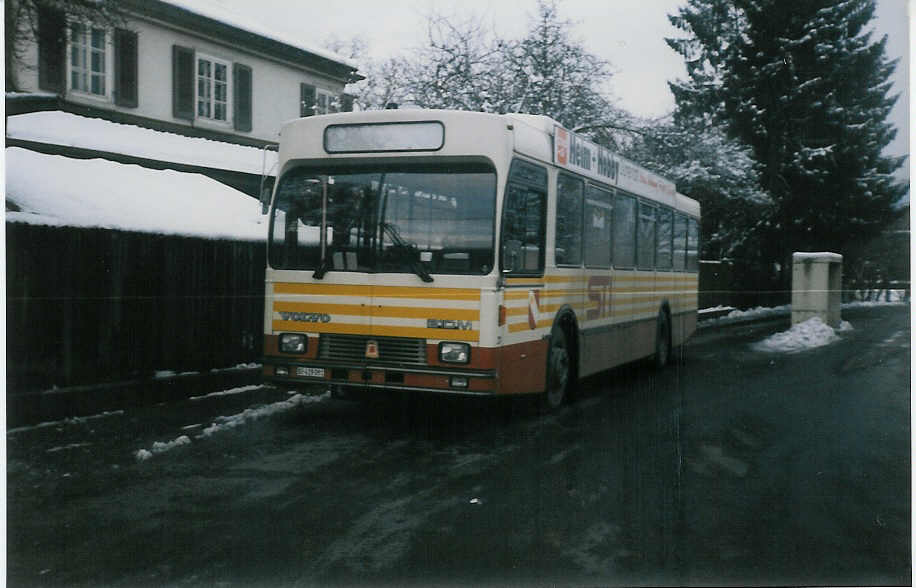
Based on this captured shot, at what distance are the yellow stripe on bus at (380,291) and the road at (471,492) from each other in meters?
1.25

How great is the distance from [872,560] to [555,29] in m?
8.75

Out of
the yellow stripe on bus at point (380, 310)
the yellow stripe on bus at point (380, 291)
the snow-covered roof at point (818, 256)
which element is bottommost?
the yellow stripe on bus at point (380, 310)

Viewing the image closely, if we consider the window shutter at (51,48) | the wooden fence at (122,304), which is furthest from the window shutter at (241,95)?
the window shutter at (51,48)

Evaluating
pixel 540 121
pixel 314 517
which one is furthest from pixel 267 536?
pixel 540 121

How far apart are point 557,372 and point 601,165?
265cm

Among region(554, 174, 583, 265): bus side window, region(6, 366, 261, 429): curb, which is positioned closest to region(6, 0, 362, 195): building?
region(6, 366, 261, 429): curb

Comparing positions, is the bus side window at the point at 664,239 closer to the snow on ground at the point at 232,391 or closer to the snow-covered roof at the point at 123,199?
the snow-covered roof at the point at 123,199

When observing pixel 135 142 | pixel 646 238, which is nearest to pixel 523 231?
pixel 646 238

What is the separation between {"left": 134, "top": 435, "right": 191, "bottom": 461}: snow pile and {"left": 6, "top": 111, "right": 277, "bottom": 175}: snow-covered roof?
3913 mm

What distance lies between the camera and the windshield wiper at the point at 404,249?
8.41m

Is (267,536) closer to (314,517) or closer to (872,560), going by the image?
(314,517)

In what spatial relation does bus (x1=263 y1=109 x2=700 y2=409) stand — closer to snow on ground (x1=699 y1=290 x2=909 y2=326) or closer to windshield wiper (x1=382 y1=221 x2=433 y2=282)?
Result: windshield wiper (x1=382 y1=221 x2=433 y2=282)

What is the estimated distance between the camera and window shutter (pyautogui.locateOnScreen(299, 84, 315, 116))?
1805 cm

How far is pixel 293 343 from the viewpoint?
878cm
